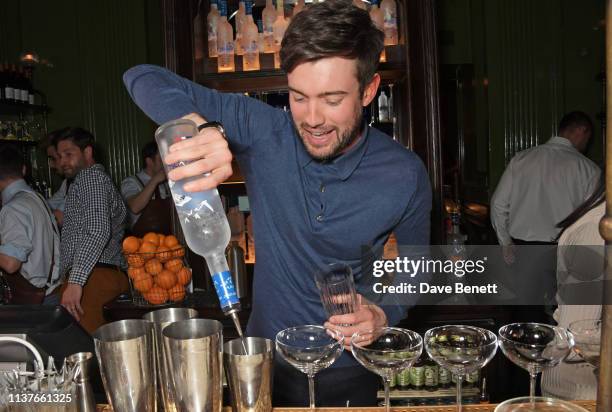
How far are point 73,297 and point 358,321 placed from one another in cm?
216

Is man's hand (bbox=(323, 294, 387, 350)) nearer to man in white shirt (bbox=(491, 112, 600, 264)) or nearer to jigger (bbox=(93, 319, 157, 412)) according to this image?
jigger (bbox=(93, 319, 157, 412))

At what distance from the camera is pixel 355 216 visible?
70.7 inches

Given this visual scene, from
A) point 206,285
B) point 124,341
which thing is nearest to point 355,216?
point 124,341

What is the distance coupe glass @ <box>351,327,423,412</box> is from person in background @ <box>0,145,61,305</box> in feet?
8.10

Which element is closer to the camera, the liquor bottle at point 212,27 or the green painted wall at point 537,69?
the liquor bottle at point 212,27

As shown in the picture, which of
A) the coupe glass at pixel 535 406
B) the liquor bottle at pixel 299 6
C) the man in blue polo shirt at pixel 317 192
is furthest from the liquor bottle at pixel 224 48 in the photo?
the coupe glass at pixel 535 406

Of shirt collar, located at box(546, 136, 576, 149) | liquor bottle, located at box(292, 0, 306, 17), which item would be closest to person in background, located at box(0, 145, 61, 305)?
liquor bottle, located at box(292, 0, 306, 17)

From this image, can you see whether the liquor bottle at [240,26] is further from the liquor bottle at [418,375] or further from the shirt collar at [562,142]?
the shirt collar at [562,142]

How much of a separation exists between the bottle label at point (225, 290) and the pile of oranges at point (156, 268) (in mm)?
1754

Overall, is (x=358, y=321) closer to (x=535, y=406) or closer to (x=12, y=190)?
(x=535, y=406)

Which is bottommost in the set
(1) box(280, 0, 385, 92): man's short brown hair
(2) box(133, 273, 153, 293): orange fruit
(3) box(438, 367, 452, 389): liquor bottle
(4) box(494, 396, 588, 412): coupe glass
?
(3) box(438, 367, 452, 389): liquor bottle

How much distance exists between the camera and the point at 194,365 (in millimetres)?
943

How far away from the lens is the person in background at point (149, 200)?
3.70 meters

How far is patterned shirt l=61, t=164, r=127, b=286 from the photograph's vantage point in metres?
3.09
